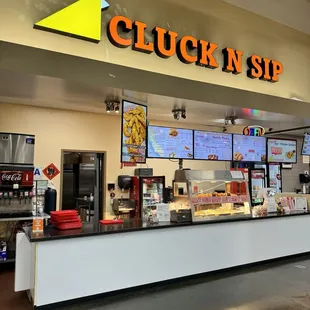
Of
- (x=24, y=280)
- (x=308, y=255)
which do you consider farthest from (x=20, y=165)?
(x=308, y=255)

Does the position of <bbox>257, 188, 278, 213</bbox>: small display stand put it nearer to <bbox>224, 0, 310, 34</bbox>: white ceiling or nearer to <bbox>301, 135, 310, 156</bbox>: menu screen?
<bbox>301, 135, 310, 156</bbox>: menu screen

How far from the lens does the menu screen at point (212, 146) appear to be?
6.19 m

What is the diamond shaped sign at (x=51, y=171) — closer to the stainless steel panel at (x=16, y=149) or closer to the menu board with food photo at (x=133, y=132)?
the stainless steel panel at (x=16, y=149)

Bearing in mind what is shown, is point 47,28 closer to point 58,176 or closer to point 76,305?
point 76,305

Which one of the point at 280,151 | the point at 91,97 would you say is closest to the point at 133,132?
the point at 91,97

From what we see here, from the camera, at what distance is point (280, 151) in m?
7.18

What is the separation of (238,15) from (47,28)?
3499 mm

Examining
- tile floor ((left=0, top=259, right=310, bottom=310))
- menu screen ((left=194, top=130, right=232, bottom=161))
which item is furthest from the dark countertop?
menu screen ((left=194, top=130, right=232, bottom=161))

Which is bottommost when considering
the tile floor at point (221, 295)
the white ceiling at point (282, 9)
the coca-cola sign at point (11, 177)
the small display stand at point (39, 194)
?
the tile floor at point (221, 295)

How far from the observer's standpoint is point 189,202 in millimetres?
4906

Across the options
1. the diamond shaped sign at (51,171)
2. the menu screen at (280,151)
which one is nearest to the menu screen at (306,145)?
the menu screen at (280,151)

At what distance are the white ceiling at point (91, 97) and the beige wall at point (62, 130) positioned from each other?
0.23 m

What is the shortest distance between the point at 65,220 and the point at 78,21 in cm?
252

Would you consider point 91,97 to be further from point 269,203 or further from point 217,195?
point 269,203
